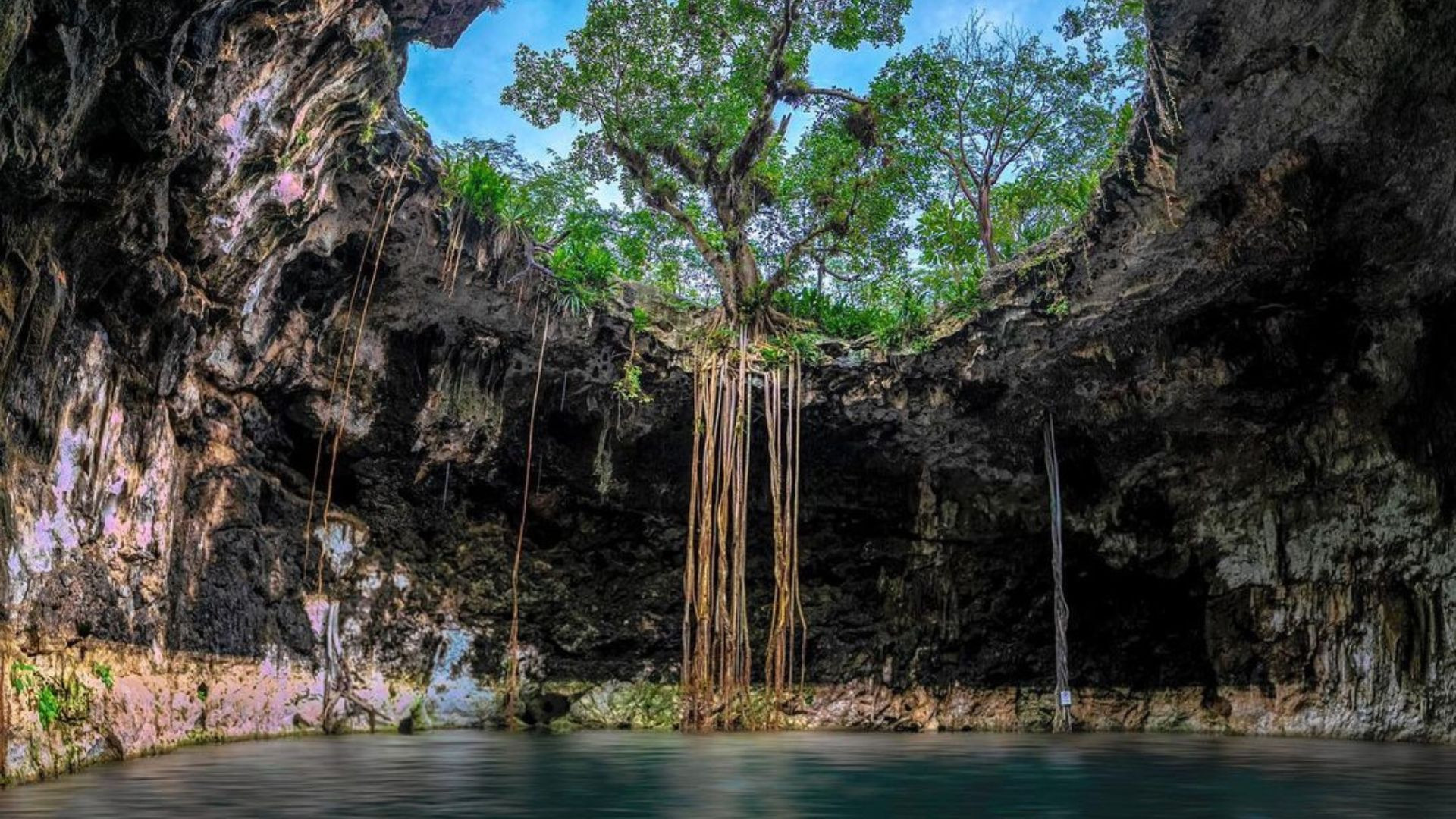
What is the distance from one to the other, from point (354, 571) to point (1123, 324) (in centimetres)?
634

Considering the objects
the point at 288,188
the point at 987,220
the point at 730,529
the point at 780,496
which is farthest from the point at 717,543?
the point at 987,220

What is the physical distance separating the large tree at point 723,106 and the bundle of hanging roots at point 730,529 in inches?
35.9

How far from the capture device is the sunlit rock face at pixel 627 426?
178 inches

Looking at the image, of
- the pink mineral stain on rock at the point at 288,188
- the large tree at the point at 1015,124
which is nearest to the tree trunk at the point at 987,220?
the large tree at the point at 1015,124

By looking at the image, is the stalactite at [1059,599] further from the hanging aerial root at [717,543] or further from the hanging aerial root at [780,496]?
the hanging aerial root at [717,543]

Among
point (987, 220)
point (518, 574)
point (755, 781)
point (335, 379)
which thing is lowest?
point (755, 781)

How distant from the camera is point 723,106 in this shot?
32.0ft

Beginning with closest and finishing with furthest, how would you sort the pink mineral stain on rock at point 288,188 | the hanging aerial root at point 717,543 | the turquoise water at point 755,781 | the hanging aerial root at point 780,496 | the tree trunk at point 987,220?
the turquoise water at point 755,781 → the pink mineral stain on rock at point 288,188 → the hanging aerial root at point 717,543 → the hanging aerial root at point 780,496 → the tree trunk at point 987,220

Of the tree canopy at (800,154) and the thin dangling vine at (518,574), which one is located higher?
the tree canopy at (800,154)

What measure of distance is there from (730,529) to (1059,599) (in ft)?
9.40

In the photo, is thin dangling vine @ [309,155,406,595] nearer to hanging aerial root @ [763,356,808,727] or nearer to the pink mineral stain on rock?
the pink mineral stain on rock

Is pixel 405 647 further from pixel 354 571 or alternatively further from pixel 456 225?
pixel 456 225

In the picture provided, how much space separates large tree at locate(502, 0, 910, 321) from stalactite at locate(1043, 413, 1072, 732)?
2789 mm

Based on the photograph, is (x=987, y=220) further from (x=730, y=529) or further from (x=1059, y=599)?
(x=730, y=529)
